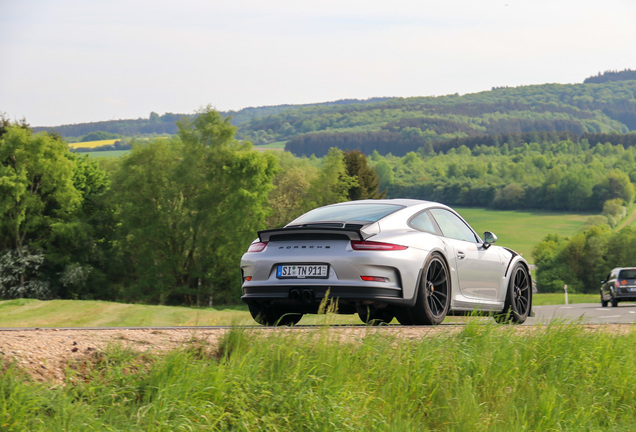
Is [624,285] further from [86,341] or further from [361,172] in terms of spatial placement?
[361,172]

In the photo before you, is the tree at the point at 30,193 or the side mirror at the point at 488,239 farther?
the tree at the point at 30,193

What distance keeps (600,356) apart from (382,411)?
3147mm

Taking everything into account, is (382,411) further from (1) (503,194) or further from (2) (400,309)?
(1) (503,194)

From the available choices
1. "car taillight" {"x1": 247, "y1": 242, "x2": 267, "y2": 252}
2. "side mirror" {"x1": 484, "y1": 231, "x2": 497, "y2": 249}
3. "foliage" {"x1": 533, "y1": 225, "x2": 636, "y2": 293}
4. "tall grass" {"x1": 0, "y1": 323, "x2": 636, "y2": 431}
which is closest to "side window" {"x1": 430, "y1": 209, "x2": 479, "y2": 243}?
"side mirror" {"x1": 484, "y1": 231, "x2": 497, "y2": 249}

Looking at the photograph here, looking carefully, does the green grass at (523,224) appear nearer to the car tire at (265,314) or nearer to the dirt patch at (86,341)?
the car tire at (265,314)

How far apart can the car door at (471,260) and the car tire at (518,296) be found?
1.09 feet

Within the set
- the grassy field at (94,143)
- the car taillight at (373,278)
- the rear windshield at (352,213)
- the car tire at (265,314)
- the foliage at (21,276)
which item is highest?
the grassy field at (94,143)

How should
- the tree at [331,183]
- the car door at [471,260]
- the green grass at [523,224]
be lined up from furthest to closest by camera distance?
1. the green grass at [523,224]
2. the tree at [331,183]
3. the car door at [471,260]

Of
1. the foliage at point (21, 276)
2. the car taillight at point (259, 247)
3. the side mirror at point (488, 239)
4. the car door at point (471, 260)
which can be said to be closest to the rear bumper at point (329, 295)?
the car taillight at point (259, 247)

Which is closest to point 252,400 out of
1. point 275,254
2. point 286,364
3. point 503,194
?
point 286,364

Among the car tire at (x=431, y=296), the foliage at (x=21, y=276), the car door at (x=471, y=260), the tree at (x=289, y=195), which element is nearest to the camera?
the car tire at (x=431, y=296)

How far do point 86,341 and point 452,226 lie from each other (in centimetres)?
528

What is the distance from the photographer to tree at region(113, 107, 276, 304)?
6225 centimetres

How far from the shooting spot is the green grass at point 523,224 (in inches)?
5207
